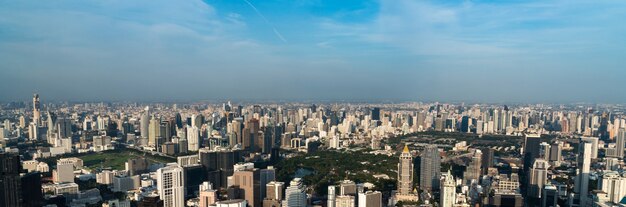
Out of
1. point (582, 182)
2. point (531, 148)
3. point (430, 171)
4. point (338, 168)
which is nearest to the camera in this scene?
point (582, 182)

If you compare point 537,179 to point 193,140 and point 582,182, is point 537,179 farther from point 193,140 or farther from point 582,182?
point 193,140

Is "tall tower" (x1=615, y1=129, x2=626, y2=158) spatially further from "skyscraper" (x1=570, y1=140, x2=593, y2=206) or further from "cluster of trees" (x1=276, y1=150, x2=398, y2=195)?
"cluster of trees" (x1=276, y1=150, x2=398, y2=195)

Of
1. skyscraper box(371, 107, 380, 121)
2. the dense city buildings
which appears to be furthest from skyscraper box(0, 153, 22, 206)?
skyscraper box(371, 107, 380, 121)

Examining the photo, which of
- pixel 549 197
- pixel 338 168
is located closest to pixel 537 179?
pixel 549 197

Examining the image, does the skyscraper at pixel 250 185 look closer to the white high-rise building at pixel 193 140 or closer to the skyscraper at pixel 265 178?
the skyscraper at pixel 265 178

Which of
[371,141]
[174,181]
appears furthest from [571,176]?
[174,181]

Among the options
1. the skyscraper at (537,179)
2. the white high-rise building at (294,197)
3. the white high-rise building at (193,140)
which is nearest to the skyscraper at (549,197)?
the skyscraper at (537,179)
